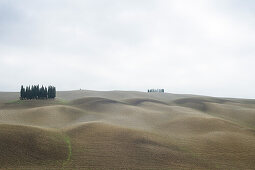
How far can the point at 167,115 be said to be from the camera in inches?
2692

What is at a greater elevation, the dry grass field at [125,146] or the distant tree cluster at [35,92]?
the distant tree cluster at [35,92]

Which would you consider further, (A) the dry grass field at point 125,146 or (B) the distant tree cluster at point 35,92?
(B) the distant tree cluster at point 35,92

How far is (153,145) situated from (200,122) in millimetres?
23432

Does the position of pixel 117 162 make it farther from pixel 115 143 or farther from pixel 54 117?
pixel 54 117

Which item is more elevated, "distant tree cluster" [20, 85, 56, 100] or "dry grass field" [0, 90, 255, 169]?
"distant tree cluster" [20, 85, 56, 100]

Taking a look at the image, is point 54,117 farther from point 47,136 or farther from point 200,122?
point 200,122

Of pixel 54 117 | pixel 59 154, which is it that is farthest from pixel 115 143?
pixel 54 117

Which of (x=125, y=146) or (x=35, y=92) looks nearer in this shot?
(x=125, y=146)

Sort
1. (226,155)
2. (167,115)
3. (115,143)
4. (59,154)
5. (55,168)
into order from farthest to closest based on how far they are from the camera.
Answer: (167,115) < (115,143) < (226,155) < (59,154) < (55,168)

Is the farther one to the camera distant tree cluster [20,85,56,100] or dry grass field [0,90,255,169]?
distant tree cluster [20,85,56,100]

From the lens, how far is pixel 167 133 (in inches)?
1898

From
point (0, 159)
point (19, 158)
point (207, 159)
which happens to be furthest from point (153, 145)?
point (0, 159)

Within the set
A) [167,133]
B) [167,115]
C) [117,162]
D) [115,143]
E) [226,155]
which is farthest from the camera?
[167,115]

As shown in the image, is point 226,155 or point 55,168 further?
point 226,155
